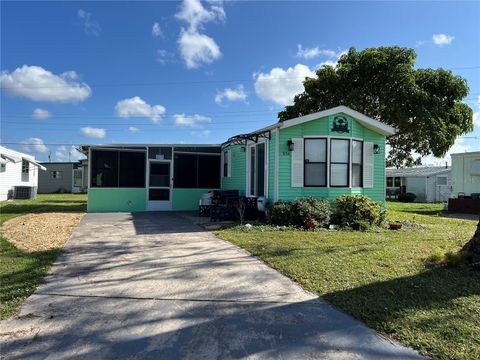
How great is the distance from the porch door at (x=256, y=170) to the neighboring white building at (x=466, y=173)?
14.8m

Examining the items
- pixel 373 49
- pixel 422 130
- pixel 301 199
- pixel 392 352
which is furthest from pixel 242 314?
pixel 373 49

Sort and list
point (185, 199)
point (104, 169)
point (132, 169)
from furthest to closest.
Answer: point (185, 199) → point (132, 169) → point (104, 169)

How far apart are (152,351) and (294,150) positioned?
886cm

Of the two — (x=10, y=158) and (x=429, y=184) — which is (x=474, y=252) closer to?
(x=10, y=158)

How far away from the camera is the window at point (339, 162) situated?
38.1 feet

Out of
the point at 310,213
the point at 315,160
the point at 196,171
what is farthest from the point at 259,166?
the point at 196,171

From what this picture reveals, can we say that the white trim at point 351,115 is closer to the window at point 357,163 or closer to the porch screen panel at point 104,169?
the window at point 357,163

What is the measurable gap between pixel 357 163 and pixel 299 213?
3.03 meters

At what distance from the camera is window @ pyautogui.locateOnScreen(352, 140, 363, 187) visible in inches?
471

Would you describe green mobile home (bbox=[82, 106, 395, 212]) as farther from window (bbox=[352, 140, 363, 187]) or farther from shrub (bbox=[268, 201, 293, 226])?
shrub (bbox=[268, 201, 293, 226])

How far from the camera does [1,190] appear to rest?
2345cm

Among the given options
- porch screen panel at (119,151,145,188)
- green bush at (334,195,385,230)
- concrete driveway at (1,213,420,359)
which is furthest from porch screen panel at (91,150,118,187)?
concrete driveway at (1,213,420,359)

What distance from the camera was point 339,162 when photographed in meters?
11.7

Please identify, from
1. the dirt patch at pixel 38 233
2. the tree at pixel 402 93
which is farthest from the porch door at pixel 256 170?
the tree at pixel 402 93
